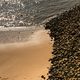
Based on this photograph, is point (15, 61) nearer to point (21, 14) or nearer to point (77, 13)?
point (77, 13)

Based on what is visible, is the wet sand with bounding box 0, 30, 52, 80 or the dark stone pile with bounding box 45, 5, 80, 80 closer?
the dark stone pile with bounding box 45, 5, 80, 80

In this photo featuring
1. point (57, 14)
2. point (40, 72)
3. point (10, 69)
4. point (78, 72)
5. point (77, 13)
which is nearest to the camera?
point (78, 72)

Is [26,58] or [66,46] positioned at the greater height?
[66,46]

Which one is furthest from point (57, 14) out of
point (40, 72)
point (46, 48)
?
point (40, 72)

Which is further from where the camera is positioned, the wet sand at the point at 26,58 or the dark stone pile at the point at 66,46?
the wet sand at the point at 26,58

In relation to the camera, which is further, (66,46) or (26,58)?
(26,58)
